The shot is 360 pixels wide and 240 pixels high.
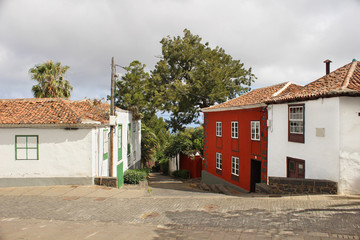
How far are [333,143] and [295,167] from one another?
2563 millimetres

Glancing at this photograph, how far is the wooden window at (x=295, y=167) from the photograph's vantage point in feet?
39.7

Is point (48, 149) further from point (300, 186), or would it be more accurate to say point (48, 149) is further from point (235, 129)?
point (300, 186)

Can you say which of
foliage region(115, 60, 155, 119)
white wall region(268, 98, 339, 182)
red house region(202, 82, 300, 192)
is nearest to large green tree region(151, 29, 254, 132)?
foliage region(115, 60, 155, 119)

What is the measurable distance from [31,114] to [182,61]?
17.6 metres

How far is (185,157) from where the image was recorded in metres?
27.7

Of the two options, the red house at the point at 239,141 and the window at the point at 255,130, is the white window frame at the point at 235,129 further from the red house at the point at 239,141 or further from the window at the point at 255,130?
the window at the point at 255,130

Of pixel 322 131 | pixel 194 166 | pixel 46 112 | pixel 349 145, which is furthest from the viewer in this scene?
pixel 194 166

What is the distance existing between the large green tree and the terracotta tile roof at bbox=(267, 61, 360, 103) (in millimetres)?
12132

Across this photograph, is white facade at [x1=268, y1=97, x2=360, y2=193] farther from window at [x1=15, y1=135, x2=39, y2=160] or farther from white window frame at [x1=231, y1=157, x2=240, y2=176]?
window at [x1=15, y1=135, x2=39, y2=160]

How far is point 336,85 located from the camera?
1091cm

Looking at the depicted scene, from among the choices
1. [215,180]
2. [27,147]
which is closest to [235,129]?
[215,180]

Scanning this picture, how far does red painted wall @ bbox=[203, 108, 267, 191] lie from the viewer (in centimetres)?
1512

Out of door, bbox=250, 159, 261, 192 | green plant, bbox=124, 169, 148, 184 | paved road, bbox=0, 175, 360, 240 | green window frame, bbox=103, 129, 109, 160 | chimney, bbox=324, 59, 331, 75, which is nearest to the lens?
paved road, bbox=0, 175, 360, 240

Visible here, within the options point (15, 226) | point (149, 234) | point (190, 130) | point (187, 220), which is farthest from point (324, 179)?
point (190, 130)
